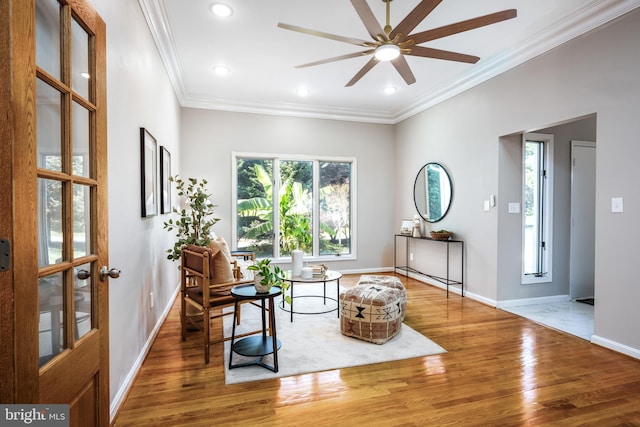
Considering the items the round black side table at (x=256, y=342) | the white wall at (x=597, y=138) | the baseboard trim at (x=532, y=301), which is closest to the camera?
the round black side table at (x=256, y=342)

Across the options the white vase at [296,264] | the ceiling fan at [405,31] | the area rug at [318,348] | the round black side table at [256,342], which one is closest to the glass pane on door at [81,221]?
the round black side table at [256,342]

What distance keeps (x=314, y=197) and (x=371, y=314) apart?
10.9ft

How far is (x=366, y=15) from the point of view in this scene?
7.35 ft

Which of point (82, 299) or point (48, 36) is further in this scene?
point (82, 299)

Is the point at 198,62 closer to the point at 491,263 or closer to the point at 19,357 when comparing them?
the point at 19,357

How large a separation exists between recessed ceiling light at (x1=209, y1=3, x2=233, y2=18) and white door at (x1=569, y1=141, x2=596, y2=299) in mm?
4403

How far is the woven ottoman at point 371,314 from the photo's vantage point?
293cm

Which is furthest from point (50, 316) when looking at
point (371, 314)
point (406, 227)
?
point (406, 227)

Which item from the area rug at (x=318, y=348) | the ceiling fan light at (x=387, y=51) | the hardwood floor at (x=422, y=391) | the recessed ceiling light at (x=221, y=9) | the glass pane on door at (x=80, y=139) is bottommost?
the hardwood floor at (x=422, y=391)

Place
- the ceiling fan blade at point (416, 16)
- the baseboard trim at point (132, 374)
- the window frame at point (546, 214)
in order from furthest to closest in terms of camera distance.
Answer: the window frame at point (546, 214)
the ceiling fan blade at point (416, 16)
the baseboard trim at point (132, 374)

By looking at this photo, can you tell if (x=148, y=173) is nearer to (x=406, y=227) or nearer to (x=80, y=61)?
(x=80, y=61)

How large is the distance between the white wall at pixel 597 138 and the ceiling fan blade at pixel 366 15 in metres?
2.06

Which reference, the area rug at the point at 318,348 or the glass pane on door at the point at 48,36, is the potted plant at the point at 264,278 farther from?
the glass pane on door at the point at 48,36

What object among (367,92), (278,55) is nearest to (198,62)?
(278,55)
